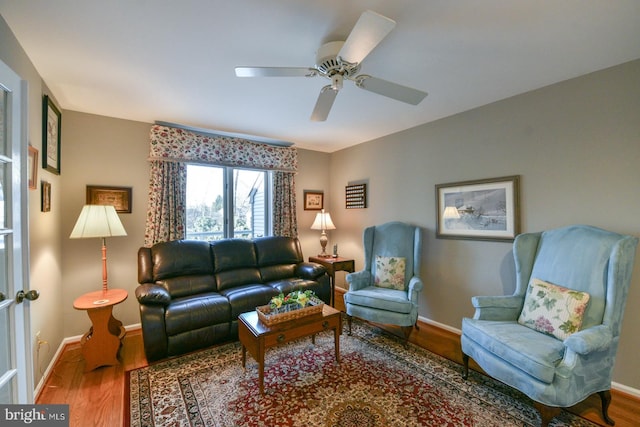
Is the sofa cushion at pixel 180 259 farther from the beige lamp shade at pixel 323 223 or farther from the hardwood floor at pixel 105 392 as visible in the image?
the beige lamp shade at pixel 323 223

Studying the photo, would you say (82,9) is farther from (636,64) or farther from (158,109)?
(636,64)

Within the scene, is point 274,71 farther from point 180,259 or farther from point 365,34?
point 180,259

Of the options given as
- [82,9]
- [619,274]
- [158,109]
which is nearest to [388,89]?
[82,9]

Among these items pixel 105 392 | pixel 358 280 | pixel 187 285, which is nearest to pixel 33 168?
pixel 187 285

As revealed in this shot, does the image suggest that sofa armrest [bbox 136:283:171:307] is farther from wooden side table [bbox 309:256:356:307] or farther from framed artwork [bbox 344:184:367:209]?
framed artwork [bbox 344:184:367:209]

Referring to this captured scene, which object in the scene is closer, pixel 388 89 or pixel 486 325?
pixel 388 89

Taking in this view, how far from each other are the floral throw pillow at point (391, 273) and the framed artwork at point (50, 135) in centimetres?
342

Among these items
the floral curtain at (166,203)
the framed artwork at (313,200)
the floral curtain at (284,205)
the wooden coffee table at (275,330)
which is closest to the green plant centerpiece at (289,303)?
the wooden coffee table at (275,330)

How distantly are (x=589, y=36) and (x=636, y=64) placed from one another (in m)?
0.68

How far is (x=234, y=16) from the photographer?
5.21ft

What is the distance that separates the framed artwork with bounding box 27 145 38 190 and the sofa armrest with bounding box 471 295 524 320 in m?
3.60

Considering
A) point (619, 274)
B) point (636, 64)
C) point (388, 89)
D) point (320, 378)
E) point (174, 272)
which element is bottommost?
point (320, 378)

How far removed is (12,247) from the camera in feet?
4.38

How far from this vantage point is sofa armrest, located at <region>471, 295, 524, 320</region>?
2.27 metres
